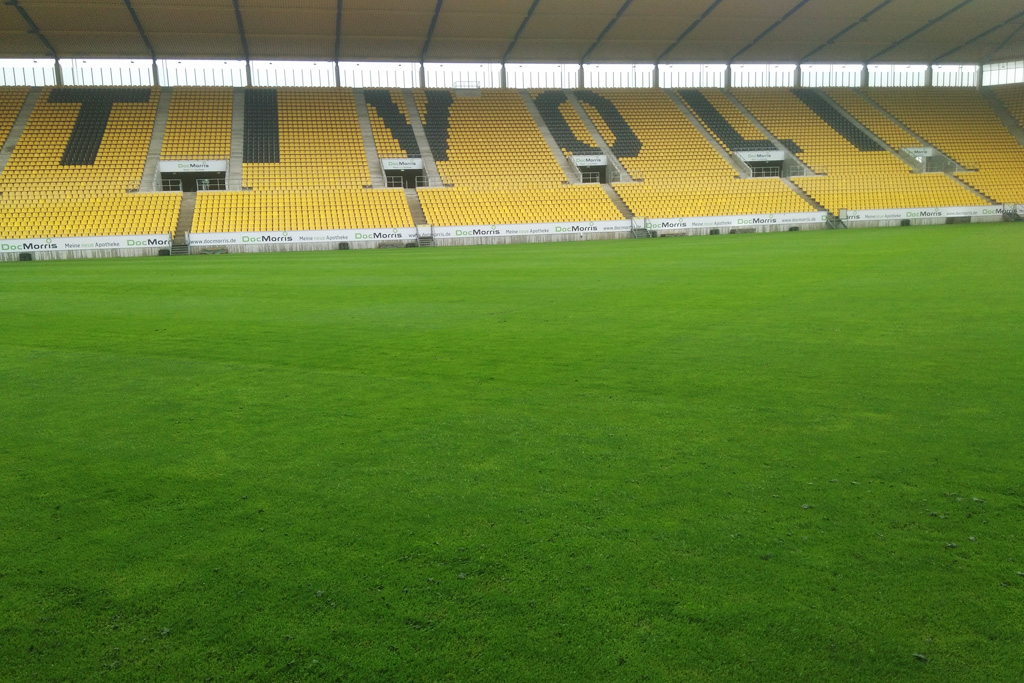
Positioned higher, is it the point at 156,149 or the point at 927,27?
the point at 927,27

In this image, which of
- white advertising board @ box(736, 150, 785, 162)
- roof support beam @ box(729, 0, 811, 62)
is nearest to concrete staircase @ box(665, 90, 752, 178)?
white advertising board @ box(736, 150, 785, 162)

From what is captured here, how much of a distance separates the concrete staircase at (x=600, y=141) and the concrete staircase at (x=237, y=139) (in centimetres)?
1961

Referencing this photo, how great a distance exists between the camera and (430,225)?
1191 inches

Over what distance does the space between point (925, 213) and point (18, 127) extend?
45484mm

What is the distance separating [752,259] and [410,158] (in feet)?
80.7

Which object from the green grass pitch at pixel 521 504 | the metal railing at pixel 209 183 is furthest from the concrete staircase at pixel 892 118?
the green grass pitch at pixel 521 504

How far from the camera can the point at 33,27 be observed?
34.6m

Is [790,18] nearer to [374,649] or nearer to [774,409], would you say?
[774,409]

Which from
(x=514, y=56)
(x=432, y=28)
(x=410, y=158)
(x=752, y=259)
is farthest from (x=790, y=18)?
(x=752, y=259)

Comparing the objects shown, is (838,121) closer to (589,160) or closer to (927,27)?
(927,27)

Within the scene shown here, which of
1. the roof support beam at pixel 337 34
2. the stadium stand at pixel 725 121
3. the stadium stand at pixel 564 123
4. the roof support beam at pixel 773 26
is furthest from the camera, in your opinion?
the stadium stand at pixel 725 121

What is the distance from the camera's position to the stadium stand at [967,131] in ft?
127

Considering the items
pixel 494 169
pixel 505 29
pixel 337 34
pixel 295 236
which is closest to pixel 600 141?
pixel 494 169

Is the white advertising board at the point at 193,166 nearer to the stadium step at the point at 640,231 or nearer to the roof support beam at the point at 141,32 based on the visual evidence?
the roof support beam at the point at 141,32
